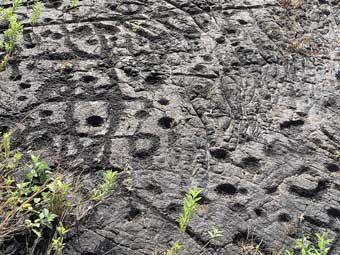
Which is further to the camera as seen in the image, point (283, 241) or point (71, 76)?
point (71, 76)

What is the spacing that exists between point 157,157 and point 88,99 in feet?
2.23

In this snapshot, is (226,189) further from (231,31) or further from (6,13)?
(6,13)

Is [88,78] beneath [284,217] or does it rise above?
above

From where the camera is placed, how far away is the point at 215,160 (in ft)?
11.1

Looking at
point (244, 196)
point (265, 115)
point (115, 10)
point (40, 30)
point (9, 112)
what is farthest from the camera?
point (115, 10)

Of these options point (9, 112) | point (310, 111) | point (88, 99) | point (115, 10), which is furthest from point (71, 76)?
point (310, 111)

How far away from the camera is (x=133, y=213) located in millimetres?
3000

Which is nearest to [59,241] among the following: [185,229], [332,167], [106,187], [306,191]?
[106,187]

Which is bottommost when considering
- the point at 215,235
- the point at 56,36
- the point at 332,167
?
the point at 332,167

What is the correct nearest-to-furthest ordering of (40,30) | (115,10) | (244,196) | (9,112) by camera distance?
(244,196) < (9,112) < (40,30) < (115,10)

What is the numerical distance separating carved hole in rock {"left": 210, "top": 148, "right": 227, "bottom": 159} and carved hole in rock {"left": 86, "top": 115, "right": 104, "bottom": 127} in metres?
0.73

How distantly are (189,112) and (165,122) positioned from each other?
204 millimetres

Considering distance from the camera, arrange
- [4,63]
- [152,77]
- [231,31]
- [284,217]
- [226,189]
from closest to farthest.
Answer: [284,217] → [226,189] → [4,63] → [152,77] → [231,31]

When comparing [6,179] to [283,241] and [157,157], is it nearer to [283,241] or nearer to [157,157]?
[157,157]
